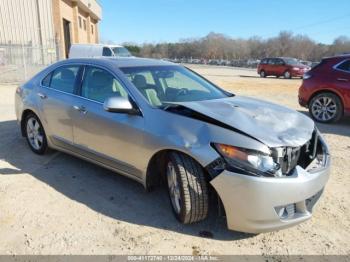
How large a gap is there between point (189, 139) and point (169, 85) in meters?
1.38

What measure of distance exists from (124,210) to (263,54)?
90908 mm

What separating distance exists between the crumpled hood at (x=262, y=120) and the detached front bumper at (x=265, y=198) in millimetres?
304

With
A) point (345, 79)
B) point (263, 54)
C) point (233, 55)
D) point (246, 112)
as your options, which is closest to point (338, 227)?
point (246, 112)

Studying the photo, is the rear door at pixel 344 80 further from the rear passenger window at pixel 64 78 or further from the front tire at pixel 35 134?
the front tire at pixel 35 134

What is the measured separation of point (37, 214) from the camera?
354cm

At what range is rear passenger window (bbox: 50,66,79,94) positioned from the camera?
4.51 m

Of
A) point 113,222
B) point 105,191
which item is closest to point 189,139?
point 113,222

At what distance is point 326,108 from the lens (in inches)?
319

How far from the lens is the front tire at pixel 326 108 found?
7910 mm

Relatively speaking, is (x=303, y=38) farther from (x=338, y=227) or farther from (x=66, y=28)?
(x=338, y=227)

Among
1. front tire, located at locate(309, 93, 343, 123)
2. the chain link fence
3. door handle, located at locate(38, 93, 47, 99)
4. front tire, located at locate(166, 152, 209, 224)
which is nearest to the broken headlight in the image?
front tire, located at locate(166, 152, 209, 224)

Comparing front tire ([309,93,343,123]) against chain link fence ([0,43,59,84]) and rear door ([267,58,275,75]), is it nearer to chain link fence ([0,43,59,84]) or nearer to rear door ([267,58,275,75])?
chain link fence ([0,43,59,84])

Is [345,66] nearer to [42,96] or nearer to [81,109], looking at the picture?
[81,109]

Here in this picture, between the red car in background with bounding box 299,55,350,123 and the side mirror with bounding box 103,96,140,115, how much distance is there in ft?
19.5
